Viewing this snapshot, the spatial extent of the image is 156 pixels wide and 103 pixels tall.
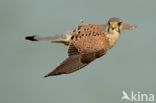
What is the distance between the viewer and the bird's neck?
910 cm

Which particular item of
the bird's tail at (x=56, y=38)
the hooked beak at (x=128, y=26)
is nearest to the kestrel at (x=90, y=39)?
the bird's tail at (x=56, y=38)

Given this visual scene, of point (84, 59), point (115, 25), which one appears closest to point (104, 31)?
point (115, 25)

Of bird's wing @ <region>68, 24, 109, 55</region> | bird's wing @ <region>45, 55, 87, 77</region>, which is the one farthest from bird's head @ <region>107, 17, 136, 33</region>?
bird's wing @ <region>45, 55, 87, 77</region>

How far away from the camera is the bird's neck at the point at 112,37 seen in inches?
358

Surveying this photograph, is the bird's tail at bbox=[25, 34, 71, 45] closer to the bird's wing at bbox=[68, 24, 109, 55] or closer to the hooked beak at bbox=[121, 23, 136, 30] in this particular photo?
the bird's wing at bbox=[68, 24, 109, 55]

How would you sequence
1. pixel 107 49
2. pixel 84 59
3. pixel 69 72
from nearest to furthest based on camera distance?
pixel 69 72, pixel 84 59, pixel 107 49

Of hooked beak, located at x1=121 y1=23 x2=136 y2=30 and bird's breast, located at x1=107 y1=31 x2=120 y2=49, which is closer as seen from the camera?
bird's breast, located at x1=107 y1=31 x2=120 y2=49

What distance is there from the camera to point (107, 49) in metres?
9.05

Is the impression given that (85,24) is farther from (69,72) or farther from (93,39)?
(69,72)

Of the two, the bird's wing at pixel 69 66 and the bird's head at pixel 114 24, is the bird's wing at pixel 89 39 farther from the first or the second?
the bird's wing at pixel 69 66

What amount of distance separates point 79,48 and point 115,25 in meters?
0.67

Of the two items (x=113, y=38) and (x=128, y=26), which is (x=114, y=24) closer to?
(x=113, y=38)

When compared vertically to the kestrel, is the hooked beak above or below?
below

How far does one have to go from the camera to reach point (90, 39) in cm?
916
